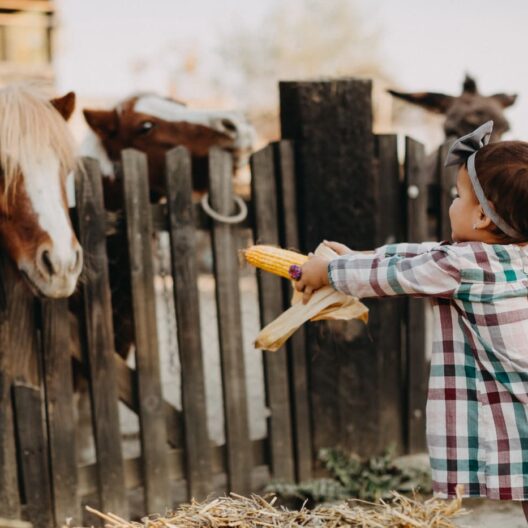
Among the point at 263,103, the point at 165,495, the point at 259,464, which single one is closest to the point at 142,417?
the point at 165,495

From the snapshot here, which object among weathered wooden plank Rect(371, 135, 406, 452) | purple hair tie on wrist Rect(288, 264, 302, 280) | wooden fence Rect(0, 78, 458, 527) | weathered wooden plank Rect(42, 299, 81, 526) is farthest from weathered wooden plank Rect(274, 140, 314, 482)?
purple hair tie on wrist Rect(288, 264, 302, 280)

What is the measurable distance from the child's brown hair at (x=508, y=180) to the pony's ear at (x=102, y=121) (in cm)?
281

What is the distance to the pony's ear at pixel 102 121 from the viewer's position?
4.21m

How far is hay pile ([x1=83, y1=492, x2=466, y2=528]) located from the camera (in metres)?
1.68

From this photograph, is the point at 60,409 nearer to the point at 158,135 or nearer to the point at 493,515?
the point at 158,135

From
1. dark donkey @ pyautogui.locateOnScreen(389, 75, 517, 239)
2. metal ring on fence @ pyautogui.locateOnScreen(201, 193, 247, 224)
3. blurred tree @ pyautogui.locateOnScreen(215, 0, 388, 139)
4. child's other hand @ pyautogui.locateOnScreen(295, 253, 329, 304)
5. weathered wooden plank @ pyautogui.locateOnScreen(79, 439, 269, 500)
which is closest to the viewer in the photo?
child's other hand @ pyautogui.locateOnScreen(295, 253, 329, 304)

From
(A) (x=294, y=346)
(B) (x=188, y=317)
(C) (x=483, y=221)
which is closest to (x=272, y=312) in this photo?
(A) (x=294, y=346)

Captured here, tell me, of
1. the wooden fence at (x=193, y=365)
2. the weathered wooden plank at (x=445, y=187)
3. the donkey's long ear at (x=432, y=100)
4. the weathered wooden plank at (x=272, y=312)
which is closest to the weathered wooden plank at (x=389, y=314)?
the wooden fence at (x=193, y=365)

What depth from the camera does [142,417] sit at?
138 inches

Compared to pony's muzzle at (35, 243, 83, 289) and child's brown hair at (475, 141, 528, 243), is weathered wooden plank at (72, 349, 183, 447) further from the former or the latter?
child's brown hair at (475, 141, 528, 243)

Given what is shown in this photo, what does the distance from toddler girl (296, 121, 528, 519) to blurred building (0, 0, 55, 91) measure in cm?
750

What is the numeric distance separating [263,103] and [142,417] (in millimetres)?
25634

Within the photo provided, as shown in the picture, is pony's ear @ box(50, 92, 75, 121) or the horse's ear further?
the horse's ear

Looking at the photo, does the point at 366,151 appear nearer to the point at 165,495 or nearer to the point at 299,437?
the point at 299,437
